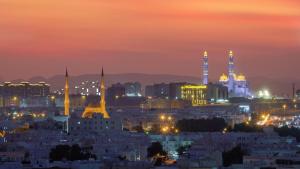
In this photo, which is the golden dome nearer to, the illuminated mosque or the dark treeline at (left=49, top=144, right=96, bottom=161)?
the illuminated mosque

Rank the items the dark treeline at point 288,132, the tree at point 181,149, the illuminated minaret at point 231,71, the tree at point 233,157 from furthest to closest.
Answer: the illuminated minaret at point 231,71 → the dark treeline at point 288,132 → the tree at point 181,149 → the tree at point 233,157

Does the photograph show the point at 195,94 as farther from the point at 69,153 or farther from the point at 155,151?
the point at 69,153

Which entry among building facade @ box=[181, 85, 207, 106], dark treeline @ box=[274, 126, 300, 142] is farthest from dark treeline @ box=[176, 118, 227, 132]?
building facade @ box=[181, 85, 207, 106]

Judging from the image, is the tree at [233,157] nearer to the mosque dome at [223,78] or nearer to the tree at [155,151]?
the tree at [155,151]

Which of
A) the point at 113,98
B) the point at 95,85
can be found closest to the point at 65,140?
the point at 113,98

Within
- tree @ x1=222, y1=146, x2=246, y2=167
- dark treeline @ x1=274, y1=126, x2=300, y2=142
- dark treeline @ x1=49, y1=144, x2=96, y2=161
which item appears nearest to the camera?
tree @ x1=222, y1=146, x2=246, y2=167

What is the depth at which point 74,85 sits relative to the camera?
183m

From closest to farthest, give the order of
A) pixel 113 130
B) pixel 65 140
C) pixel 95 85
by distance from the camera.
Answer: pixel 65 140 < pixel 113 130 < pixel 95 85

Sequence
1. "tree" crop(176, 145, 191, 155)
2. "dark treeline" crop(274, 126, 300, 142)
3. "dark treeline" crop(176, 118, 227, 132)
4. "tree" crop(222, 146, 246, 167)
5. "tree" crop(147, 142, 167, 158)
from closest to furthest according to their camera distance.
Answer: "tree" crop(222, 146, 246, 167) → "tree" crop(147, 142, 167, 158) → "tree" crop(176, 145, 191, 155) → "dark treeline" crop(274, 126, 300, 142) → "dark treeline" crop(176, 118, 227, 132)

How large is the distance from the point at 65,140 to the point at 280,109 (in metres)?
73.3

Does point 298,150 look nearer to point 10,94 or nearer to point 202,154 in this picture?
point 202,154

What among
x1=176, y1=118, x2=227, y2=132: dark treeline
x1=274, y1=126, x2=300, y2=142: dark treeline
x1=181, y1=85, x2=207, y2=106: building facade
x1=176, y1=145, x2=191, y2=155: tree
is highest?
x1=181, y1=85, x2=207, y2=106: building facade

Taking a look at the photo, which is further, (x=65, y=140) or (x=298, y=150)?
(x=65, y=140)

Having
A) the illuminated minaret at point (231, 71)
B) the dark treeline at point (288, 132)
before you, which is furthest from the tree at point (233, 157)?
the illuminated minaret at point (231, 71)
